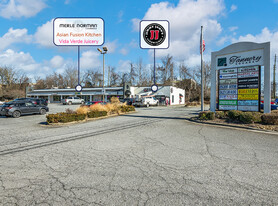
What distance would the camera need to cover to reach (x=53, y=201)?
275 cm

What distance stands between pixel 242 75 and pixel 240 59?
1.03 m

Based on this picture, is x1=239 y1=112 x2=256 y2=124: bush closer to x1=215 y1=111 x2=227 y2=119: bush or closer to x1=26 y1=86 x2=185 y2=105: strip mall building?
x1=215 y1=111 x2=227 y2=119: bush

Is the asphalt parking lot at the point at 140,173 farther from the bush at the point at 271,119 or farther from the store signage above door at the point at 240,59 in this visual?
the store signage above door at the point at 240,59

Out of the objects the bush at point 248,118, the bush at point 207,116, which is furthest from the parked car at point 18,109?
the bush at point 248,118

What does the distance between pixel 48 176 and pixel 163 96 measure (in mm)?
34074

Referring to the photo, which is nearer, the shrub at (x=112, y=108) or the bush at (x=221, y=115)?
the bush at (x=221, y=115)

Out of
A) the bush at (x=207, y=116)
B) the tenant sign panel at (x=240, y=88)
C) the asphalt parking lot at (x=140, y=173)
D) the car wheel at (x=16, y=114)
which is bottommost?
the asphalt parking lot at (x=140, y=173)

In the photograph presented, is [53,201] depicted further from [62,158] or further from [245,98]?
[245,98]

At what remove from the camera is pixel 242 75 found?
1116 centimetres

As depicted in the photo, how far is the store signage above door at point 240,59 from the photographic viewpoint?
1062 cm

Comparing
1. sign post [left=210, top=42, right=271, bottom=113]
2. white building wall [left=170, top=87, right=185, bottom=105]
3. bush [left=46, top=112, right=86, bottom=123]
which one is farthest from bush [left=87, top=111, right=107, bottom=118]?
white building wall [left=170, top=87, right=185, bottom=105]

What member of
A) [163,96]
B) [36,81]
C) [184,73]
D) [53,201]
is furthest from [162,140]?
[36,81]

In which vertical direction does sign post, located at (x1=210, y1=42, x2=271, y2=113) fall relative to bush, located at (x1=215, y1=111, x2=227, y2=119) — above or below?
above

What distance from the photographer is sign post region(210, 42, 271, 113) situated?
10.4 meters
